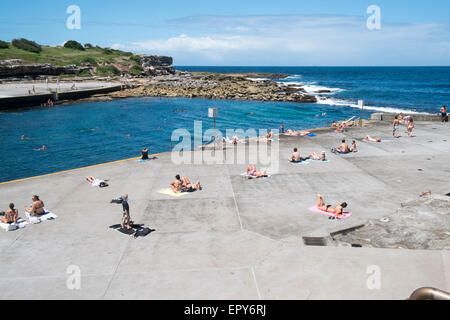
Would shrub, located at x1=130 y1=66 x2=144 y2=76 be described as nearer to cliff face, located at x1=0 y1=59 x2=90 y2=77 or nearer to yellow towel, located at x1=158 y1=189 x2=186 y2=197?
cliff face, located at x1=0 y1=59 x2=90 y2=77

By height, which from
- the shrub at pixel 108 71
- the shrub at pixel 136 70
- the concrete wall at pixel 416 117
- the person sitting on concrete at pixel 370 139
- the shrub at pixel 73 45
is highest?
the shrub at pixel 73 45

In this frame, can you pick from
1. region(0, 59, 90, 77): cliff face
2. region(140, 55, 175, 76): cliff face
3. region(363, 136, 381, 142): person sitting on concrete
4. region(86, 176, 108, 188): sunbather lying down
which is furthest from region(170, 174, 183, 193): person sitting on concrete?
region(140, 55, 175, 76): cliff face

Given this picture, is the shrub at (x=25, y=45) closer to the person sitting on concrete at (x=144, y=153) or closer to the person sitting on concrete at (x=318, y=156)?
the person sitting on concrete at (x=144, y=153)

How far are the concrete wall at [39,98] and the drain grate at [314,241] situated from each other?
58.1 meters

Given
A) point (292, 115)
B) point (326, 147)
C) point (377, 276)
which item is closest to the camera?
point (377, 276)

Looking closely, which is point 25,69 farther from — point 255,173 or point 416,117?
point 255,173

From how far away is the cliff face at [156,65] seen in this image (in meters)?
121

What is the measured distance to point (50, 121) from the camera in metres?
46.7

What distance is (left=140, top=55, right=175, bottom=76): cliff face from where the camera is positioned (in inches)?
4754

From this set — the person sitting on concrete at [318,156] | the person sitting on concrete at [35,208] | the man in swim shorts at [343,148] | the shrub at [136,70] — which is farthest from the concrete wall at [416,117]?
the shrub at [136,70]
